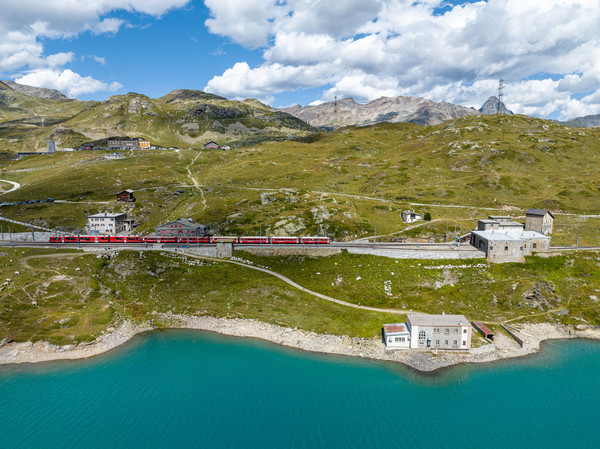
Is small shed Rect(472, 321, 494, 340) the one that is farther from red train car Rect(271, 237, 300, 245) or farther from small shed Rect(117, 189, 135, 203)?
small shed Rect(117, 189, 135, 203)

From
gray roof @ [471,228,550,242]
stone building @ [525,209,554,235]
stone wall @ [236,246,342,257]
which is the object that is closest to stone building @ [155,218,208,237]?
stone wall @ [236,246,342,257]

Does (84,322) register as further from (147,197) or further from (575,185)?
(575,185)

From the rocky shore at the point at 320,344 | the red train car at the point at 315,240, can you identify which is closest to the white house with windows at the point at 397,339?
the rocky shore at the point at 320,344

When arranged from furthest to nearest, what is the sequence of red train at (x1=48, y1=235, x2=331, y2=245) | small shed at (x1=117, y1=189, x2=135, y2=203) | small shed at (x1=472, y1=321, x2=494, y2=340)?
small shed at (x1=117, y1=189, x2=135, y2=203) < red train at (x1=48, y1=235, x2=331, y2=245) < small shed at (x1=472, y1=321, x2=494, y2=340)

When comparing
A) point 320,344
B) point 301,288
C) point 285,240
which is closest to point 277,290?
point 301,288

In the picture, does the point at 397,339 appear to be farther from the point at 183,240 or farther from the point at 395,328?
the point at 183,240

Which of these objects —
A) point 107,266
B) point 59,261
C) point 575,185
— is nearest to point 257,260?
point 107,266
